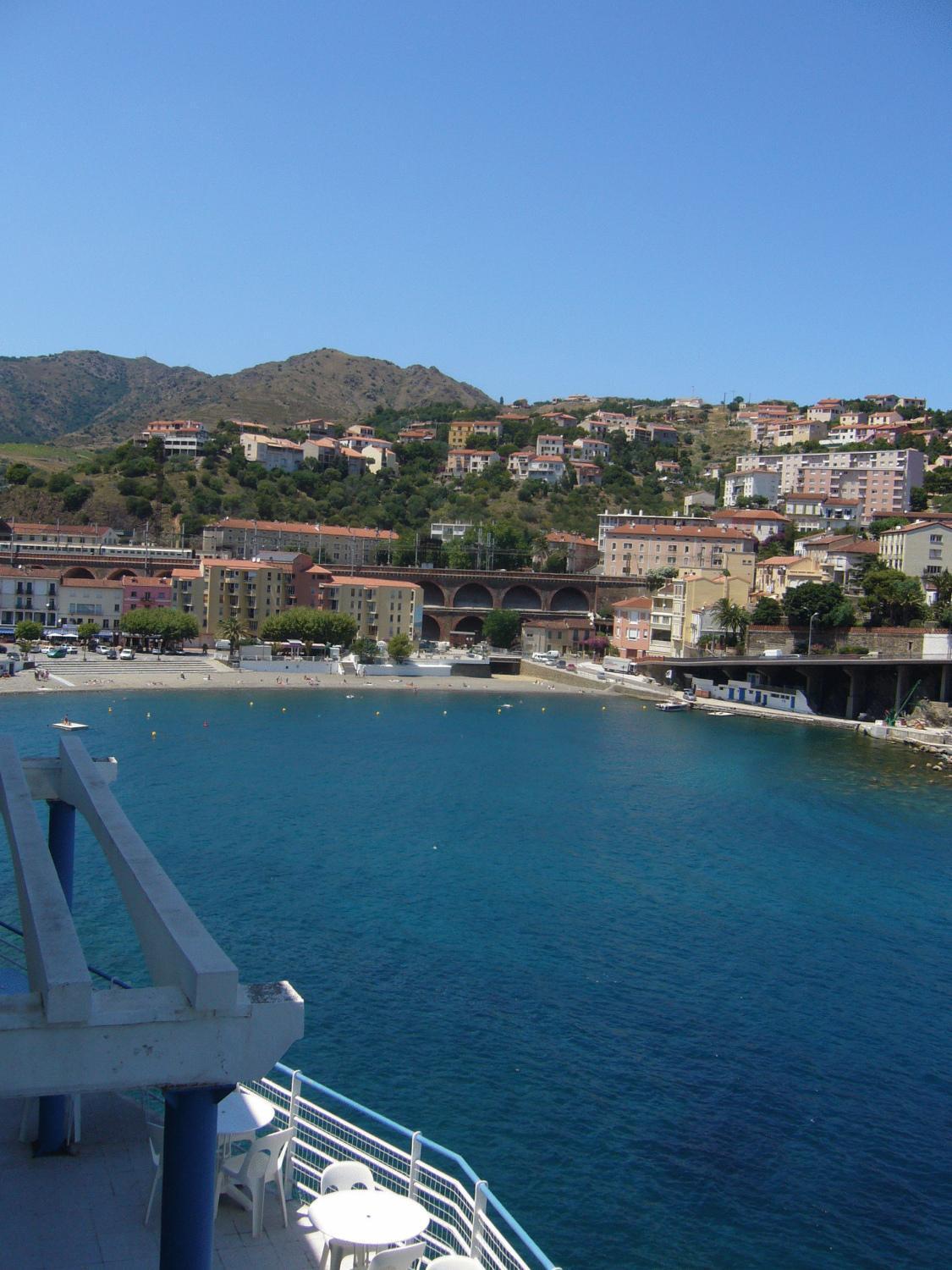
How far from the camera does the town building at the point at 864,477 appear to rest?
83.9 metres

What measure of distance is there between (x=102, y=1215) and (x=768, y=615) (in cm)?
5237

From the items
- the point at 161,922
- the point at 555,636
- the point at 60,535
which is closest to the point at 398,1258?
the point at 161,922

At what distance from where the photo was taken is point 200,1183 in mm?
4230

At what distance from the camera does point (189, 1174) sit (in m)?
4.20

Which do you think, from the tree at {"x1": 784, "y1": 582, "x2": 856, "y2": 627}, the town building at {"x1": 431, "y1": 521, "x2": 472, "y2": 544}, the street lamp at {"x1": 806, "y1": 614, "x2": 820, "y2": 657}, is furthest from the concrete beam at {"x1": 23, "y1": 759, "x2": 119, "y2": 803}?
the town building at {"x1": 431, "y1": 521, "x2": 472, "y2": 544}

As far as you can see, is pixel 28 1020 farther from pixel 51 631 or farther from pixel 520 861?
pixel 51 631

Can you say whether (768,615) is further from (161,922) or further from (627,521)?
(161,922)

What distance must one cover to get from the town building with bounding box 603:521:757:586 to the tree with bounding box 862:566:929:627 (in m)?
8.63

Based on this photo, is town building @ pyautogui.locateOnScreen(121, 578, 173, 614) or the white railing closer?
the white railing

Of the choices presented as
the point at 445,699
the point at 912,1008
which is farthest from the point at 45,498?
the point at 912,1008

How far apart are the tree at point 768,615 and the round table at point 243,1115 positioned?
5016 cm

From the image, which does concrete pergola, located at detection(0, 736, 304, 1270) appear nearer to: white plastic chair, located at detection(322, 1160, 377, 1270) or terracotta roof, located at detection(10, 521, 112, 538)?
white plastic chair, located at detection(322, 1160, 377, 1270)

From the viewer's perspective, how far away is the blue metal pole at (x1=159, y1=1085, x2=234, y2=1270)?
4117mm

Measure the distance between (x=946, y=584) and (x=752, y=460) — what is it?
44648mm
